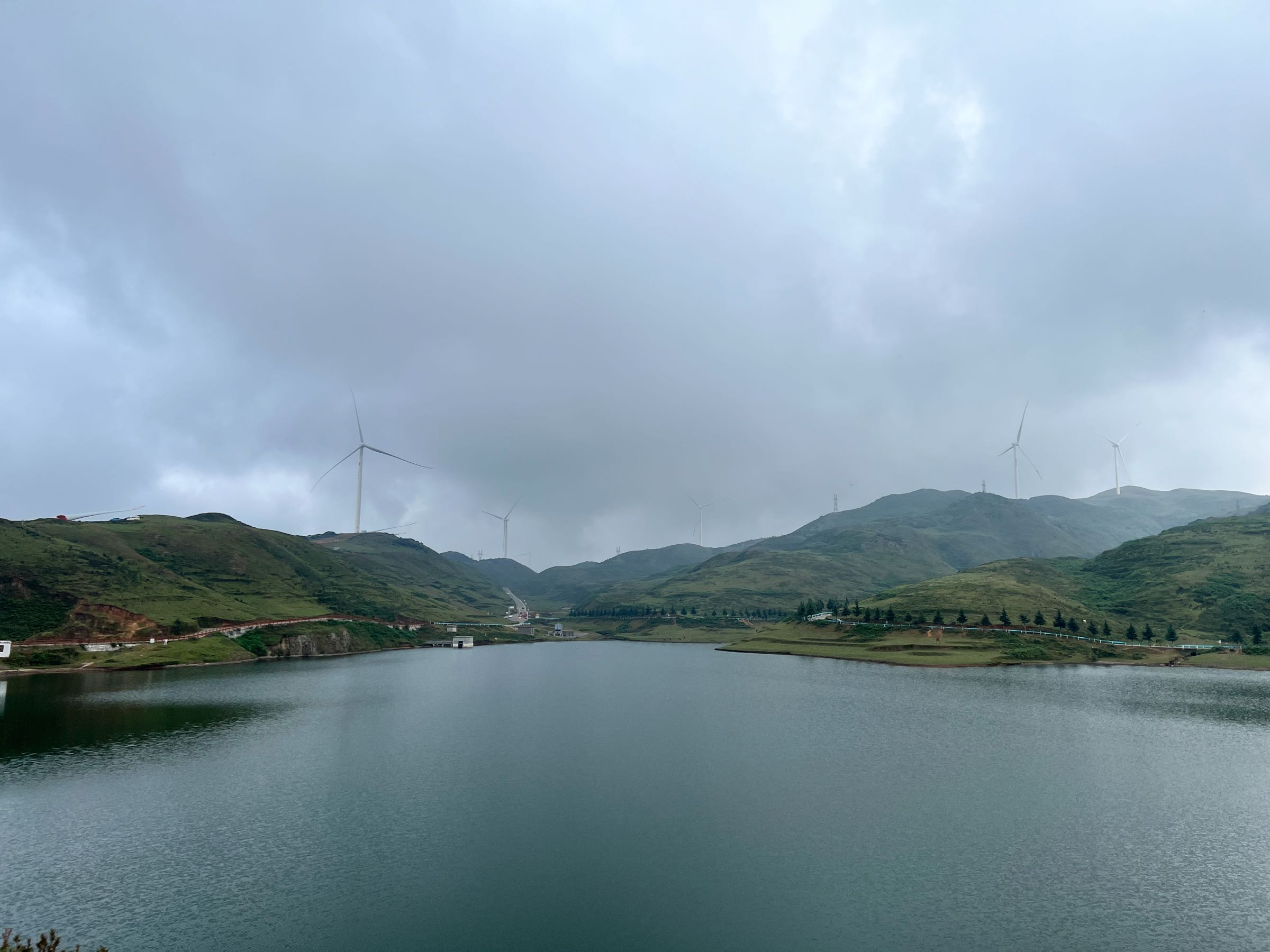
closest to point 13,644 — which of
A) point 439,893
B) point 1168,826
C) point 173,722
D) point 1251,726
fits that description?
point 173,722

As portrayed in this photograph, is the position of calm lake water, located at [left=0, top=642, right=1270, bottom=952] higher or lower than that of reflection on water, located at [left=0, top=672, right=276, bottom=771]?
lower

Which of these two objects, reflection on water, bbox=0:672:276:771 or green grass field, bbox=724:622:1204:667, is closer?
reflection on water, bbox=0:672:276:771

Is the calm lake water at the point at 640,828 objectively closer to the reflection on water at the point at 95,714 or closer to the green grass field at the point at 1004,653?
the reflection on water at the point at 95,714

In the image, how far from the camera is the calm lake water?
40344mm

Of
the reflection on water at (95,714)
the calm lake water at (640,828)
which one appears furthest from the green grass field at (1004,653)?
the reflection on water at (95,714)

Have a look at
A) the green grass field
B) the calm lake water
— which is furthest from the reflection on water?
the green grass field

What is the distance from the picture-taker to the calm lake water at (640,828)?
40.3m

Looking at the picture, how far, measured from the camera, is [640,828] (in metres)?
55.5

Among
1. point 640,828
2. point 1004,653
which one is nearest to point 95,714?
point 640,828

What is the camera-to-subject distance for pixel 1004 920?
40.7m

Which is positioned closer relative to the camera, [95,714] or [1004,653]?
[95,714]

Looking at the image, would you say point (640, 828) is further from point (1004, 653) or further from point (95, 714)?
point (1004, 653)

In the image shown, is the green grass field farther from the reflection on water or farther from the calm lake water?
the reflection on water

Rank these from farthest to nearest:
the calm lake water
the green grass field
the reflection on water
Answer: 1. the green grass field
2. the reflection on water
3. the calm lake water
